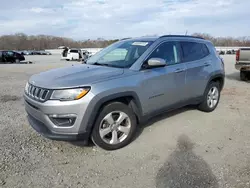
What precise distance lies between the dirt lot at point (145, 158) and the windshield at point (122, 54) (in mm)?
1365

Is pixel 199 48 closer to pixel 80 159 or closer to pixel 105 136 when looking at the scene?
pixel 105 136

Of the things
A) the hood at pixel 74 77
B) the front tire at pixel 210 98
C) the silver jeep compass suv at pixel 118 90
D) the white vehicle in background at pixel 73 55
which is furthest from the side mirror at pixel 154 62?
the white vehicle in background at pixel 73 55

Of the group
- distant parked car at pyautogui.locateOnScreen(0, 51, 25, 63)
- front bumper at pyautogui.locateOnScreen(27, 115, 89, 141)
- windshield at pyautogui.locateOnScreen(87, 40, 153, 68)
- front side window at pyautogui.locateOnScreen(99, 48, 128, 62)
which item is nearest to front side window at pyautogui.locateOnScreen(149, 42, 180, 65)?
windshield at pyautogui.locateOnScreen(87, 40, 153, 68)

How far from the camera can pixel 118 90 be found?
3330mm

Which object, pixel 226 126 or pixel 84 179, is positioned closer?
pixel 84 179

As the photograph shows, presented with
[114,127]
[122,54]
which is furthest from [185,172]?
[122,54]

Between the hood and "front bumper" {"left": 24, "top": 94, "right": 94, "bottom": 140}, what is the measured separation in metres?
0.23

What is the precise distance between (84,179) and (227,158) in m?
2.08

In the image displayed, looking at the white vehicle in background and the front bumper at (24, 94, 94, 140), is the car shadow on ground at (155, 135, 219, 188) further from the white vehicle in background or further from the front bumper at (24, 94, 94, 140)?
the white vehicle in background

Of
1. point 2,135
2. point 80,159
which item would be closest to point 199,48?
point 80,159

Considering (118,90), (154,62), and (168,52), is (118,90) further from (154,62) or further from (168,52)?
(168,52)

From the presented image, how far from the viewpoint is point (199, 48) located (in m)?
4.99

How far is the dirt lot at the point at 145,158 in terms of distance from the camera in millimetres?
2756

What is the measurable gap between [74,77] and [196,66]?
264 centimetres
